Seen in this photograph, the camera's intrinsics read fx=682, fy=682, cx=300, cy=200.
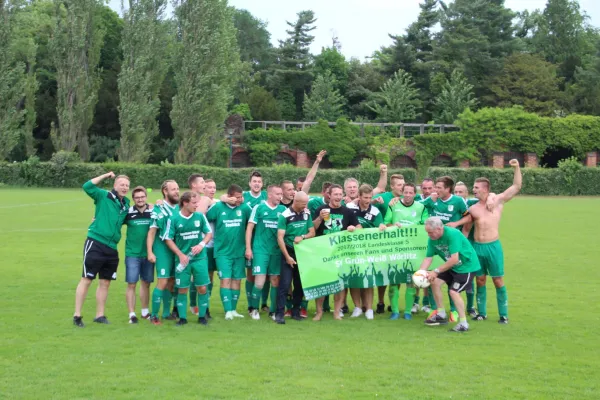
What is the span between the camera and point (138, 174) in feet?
151

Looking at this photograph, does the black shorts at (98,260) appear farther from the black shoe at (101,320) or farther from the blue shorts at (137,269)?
the black shoe at (101,320)

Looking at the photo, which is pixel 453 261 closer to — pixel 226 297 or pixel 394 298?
pixel 394 298

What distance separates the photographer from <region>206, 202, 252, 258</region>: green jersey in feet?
33.4

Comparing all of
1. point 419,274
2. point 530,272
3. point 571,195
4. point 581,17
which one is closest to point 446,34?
point 581,17

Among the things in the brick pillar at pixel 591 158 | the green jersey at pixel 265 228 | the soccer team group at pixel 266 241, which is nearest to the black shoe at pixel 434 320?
the soccer team group at pixel 266 241

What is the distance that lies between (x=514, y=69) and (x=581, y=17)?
22.5 meters

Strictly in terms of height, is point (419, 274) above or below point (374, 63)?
below

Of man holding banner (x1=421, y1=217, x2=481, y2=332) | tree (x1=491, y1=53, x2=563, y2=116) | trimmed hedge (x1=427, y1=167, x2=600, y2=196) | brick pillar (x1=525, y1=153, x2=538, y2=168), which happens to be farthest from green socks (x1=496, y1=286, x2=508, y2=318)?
tree (x1=491, y1=53, x2=563, y2=116)

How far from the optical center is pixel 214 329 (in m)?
9.41

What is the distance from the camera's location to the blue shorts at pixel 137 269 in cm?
973

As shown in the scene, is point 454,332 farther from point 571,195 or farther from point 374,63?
point 374,63

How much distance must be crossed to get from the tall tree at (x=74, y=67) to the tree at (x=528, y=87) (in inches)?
1525

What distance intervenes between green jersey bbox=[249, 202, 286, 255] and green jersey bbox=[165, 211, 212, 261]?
809 millimetres

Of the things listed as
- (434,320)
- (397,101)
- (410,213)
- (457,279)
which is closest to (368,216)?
(410,213)
